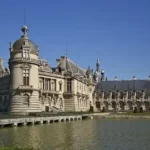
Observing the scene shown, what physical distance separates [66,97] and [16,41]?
74.5 ft

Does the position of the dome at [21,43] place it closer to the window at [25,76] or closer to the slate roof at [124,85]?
the window at [25,76]

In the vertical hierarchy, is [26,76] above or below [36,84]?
above

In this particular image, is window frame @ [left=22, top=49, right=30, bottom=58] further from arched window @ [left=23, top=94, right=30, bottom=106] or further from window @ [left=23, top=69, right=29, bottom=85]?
arched window @ [left=23, top=94, right=30, bottom=106]

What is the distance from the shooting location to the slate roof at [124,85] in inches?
4970

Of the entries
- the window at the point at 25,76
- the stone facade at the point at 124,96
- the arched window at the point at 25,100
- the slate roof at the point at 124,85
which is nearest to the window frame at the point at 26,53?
the window at the point at 25,76

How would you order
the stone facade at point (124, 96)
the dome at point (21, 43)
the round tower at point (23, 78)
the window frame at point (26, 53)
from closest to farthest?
1. the round tower at point (23, 78)
2. the window frame at point (26, 53)
3. the dome at point (21, 43)
4. the stone facade at point (124, 96)

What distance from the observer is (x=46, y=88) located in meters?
78.6

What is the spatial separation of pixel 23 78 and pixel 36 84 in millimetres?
3312

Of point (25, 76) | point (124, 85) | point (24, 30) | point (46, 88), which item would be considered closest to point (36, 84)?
point (25, 76)

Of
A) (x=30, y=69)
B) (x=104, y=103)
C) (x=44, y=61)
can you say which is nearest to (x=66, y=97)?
(x=44, y=61)

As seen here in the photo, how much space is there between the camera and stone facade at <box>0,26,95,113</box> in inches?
2616

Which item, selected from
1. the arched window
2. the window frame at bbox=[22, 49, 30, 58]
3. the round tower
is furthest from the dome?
the arched window

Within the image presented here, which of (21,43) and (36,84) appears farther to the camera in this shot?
(36,84)

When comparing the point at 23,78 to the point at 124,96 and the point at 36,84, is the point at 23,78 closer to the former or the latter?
the point at 36,84
